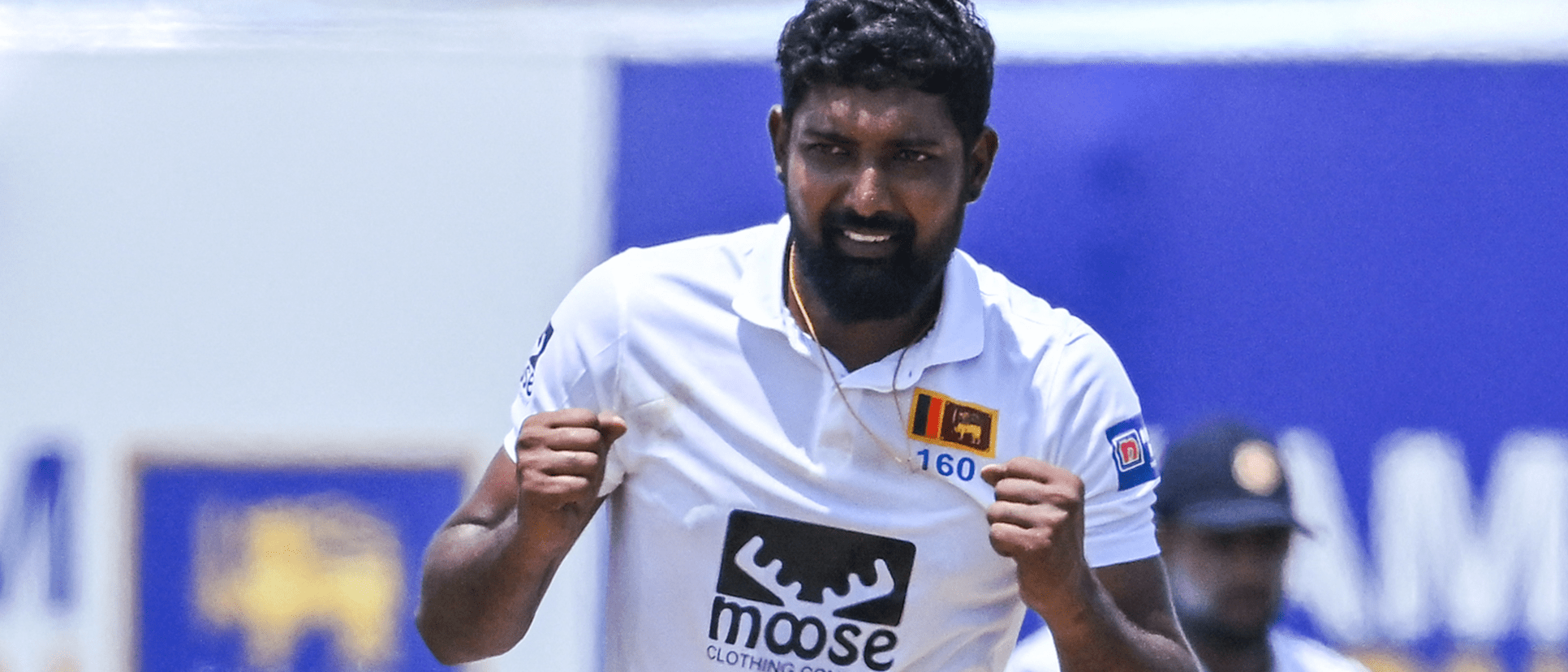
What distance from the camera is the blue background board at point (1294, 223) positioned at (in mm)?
3633

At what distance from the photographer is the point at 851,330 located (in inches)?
80.5

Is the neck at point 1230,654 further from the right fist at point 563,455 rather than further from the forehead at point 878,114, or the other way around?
the right fist at point 563,455

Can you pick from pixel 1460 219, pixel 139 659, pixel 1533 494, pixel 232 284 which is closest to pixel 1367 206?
pixel 1460 219

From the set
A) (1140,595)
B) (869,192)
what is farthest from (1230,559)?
(869,192)

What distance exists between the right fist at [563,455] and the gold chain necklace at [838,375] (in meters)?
0.27

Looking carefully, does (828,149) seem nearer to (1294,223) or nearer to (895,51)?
(895,51)

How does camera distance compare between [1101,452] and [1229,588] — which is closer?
[1101,452]

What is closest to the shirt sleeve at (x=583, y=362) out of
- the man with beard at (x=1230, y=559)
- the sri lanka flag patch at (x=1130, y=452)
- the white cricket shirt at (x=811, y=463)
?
the white cricket shirt at (x=811, y=463)

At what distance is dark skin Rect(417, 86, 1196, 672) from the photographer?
5.96 ft

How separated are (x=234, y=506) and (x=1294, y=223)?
2284mm

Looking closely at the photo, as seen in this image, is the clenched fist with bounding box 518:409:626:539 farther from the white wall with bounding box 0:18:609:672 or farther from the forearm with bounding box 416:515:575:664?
the white wall with bounding box 0:18:609:672

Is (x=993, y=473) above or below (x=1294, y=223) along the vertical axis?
below

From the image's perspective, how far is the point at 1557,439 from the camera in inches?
142

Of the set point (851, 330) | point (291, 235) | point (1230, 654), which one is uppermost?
point (291, 235)
